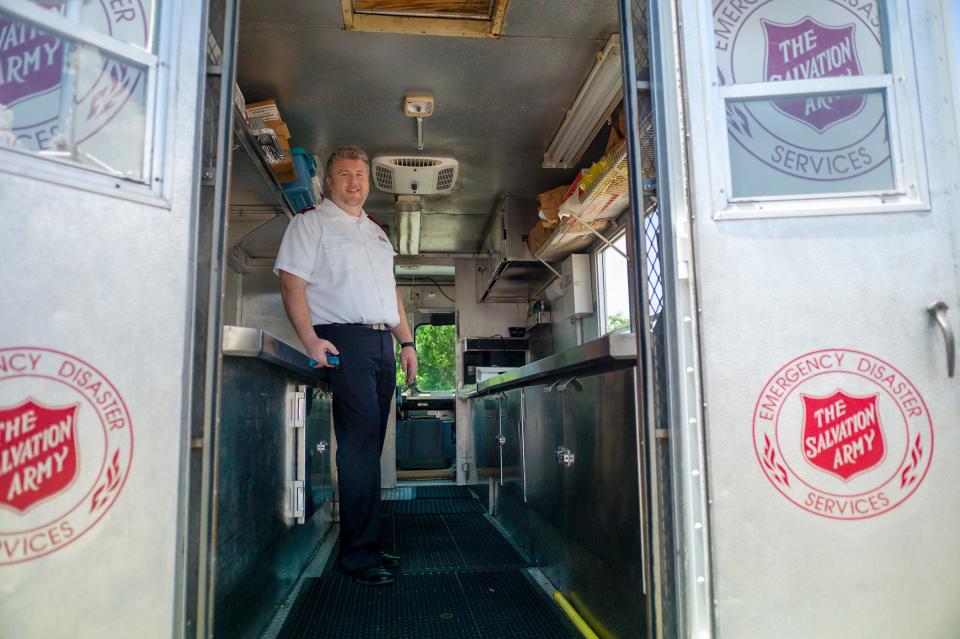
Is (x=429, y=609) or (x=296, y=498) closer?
(x=429, y=609)

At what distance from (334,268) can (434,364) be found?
763 centimetres

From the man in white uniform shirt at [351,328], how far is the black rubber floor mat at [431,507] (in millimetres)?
1654

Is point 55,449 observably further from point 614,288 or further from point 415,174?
point 614,288

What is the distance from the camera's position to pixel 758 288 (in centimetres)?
144

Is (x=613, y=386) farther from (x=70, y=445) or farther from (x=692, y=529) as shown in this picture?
(x=70, y=445)

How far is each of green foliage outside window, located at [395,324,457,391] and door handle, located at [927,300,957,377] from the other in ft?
17.9

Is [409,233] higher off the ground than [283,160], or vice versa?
[409,233]

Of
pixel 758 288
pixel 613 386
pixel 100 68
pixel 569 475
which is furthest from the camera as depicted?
pixel 569 475

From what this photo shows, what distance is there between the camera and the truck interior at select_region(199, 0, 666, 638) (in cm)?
171

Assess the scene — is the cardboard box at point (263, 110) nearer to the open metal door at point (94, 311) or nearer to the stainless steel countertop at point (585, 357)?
the stainless steel countertop at point (585, 357)

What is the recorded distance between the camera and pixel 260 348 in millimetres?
1788

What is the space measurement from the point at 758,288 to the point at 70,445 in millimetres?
1388

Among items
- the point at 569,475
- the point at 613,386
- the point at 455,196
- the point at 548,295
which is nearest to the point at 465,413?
the point at 548,295

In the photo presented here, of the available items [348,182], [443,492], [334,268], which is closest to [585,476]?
[334,268]
